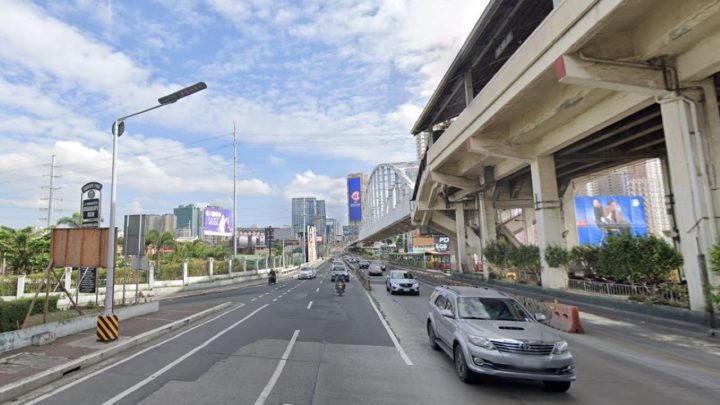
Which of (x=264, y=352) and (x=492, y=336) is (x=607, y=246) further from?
(x=264, y=352)

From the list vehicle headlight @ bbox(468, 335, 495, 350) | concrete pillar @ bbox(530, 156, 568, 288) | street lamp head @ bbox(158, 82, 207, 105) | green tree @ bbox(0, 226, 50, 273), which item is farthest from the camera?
green tree @ bbox(0, 226, 50, 273)

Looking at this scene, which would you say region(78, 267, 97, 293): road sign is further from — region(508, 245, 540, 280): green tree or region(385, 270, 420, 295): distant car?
region(508, 245, 540, 280): green tree

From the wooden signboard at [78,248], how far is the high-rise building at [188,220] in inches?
6394

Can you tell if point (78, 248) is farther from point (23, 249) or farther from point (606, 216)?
point (606, 216)

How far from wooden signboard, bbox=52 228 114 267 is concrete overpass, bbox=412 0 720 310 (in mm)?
17204

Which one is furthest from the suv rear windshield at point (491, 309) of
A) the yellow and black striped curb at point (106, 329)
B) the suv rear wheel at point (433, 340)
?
the yellow and black striped curb at point (106, 329)

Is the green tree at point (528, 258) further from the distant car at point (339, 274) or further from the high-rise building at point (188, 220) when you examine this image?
the high-rise building at point (188, 220)

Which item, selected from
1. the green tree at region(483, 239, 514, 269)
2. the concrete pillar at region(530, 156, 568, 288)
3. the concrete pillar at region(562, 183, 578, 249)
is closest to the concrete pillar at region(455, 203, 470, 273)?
the concrete pillar at region(562, 183, 578, 249)

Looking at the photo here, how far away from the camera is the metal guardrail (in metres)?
15.2

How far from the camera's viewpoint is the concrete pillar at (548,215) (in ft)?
79.4

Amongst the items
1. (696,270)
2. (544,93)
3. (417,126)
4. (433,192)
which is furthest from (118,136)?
(433,192)

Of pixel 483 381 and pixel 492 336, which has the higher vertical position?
pixel 492 336

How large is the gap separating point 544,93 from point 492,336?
15.3 metres

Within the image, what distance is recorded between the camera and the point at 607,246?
17766 millimetres
